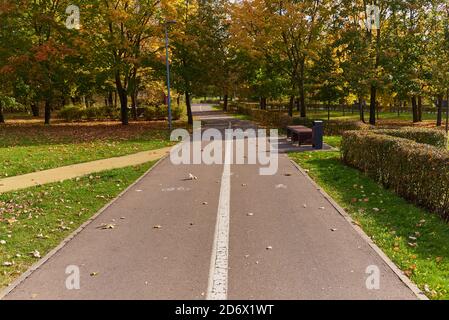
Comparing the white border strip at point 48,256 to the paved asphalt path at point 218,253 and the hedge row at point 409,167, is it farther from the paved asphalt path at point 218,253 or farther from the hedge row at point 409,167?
the hedge row at point 409,167

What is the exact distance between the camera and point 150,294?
514 centimetres

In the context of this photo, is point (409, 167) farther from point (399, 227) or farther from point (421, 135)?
point (421, 135)

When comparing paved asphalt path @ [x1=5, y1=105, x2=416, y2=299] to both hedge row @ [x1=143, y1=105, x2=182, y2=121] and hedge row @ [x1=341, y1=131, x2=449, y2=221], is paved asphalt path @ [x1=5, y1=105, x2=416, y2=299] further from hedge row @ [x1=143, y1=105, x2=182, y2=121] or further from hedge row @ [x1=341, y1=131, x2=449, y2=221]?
hedge row @ [x1=143, y1=105, x2=182, y2=121]

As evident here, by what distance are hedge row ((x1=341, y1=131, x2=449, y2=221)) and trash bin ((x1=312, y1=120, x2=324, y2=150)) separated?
4.87 metres

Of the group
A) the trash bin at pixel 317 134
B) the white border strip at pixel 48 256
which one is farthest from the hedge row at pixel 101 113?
the white border strip at pixel 48 256

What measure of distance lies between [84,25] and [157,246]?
27.3 metres

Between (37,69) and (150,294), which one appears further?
(37,69)

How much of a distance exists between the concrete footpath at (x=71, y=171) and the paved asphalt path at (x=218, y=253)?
3.44 meters

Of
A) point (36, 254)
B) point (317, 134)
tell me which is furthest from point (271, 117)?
point (36, 254)

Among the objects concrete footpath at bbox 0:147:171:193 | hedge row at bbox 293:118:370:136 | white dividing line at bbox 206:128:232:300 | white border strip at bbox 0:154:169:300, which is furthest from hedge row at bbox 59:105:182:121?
white dividing line at bbox 206:128:232:300

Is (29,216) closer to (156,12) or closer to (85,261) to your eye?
(85,261)

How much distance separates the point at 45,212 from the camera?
346 inches

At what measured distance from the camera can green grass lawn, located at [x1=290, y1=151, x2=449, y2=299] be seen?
5625 millimetres
